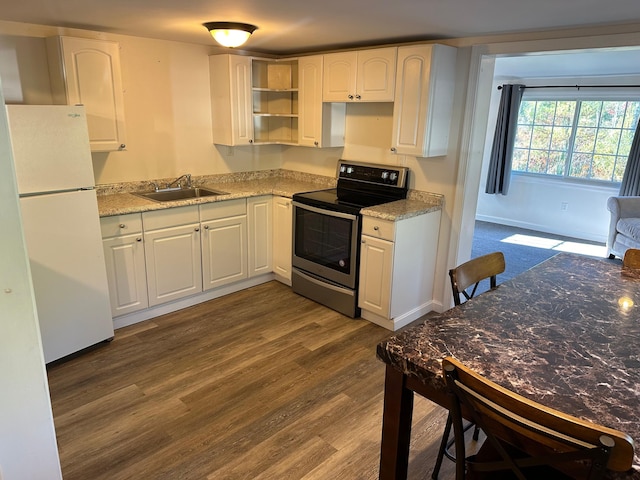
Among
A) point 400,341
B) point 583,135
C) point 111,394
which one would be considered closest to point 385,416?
point 400,341

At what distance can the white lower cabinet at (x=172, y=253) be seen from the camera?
3.37 metres

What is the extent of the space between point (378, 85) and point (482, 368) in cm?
265

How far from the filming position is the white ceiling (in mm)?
2295

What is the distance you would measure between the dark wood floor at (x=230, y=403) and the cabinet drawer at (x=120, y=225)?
30.2 inches

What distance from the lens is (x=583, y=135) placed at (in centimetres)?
632

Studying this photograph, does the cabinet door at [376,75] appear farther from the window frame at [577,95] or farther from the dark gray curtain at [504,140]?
the window frame at [577,95]

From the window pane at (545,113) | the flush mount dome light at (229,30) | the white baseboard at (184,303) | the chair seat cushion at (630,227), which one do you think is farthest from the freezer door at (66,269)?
the window pane at (545,113)

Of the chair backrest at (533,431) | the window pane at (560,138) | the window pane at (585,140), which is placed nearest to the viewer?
the chair backrest at (533,431)

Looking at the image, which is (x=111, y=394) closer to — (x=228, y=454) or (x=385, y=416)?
(x=228, y=454)

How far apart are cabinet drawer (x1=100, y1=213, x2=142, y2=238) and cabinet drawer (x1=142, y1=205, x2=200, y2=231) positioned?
53 millimetres

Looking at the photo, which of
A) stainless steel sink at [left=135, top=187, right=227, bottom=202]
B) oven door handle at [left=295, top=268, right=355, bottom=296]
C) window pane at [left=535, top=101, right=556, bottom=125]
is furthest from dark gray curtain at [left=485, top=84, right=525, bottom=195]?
stainless steel sink at [left=135, top=187, right=227, bottom=202]

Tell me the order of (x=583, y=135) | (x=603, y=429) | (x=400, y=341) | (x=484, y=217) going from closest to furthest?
(x=603, y=429) < (x=400, y=341) < (x=583, y=135) < (x=484, y=217)

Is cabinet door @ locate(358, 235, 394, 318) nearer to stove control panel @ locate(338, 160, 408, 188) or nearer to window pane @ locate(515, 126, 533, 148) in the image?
stove control panel @ locate(338, 160, 408, 188)

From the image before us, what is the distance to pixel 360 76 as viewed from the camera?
140 inches
